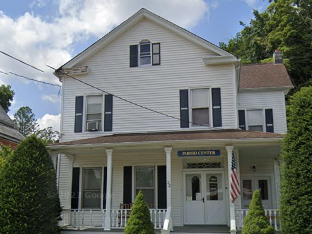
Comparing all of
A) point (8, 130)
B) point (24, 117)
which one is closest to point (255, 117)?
point (8, 130)

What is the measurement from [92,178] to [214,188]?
196 inches

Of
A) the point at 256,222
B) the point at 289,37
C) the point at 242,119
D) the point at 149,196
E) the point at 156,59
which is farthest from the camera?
the point at 289,37

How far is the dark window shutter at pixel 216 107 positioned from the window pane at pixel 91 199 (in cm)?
549

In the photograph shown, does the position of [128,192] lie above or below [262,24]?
below

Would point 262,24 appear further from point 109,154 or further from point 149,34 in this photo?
point 109,154

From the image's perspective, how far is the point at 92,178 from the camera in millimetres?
15039

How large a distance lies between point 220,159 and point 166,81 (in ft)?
12.5

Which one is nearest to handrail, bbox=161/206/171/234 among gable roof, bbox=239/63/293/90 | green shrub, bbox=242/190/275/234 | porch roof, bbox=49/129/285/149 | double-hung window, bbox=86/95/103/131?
green shrub, bbox=242/190/275/234

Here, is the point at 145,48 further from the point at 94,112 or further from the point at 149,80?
the point at 94,112

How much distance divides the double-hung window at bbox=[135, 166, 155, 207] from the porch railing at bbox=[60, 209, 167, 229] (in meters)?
0.83

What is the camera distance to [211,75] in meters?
14.6

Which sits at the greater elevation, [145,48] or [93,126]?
[145,48]

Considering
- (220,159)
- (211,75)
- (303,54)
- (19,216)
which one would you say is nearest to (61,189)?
(19,216)

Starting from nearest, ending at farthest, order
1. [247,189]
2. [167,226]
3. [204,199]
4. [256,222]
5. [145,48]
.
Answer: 1. [256,222]
2. [167,226]
3. [204,199]
4. [145,48]
5. [247,189]
